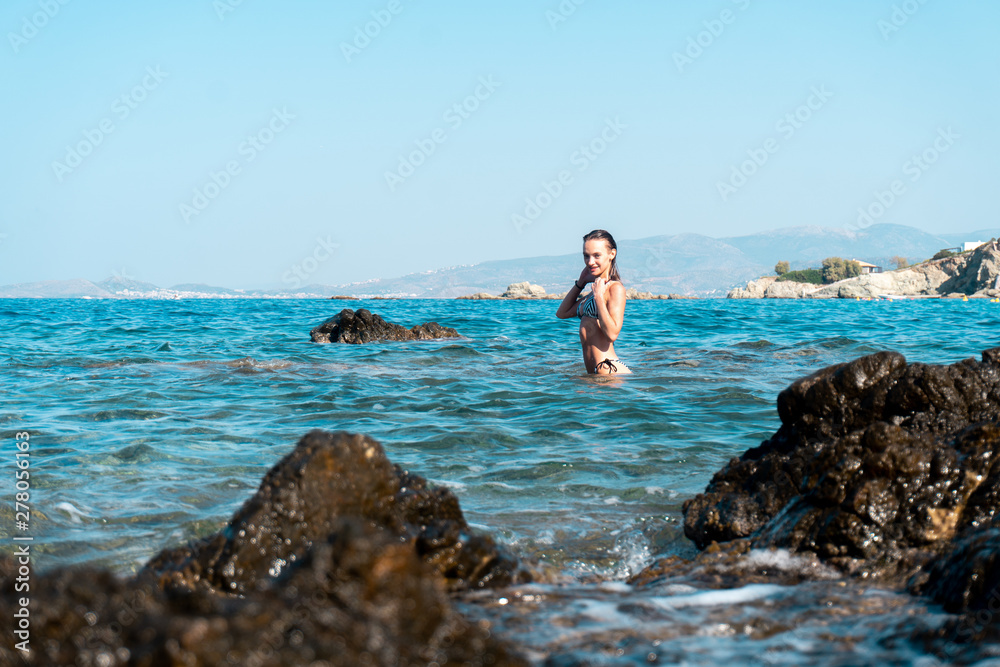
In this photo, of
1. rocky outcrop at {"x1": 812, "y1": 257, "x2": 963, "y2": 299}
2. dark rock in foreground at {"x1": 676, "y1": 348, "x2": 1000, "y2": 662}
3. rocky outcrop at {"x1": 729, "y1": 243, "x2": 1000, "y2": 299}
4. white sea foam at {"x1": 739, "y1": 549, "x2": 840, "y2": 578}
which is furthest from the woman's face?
rocky outcrop at {"x1": 812, "y1": 257, "x2": 963, "y2": 299}

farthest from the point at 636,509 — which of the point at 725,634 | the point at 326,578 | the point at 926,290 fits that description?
the point at 926,290

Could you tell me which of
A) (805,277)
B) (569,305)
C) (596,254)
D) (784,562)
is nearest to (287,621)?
(784,562)

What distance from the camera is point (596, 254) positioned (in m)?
8.52

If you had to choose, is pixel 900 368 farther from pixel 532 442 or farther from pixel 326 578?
pixel 326 578

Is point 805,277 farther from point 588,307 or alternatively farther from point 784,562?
point 784,562

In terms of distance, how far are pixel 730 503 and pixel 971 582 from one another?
1.39 meters

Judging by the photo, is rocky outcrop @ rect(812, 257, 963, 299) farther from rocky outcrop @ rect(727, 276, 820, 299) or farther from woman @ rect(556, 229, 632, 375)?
woman @ rect(556, 229, 632, 375)

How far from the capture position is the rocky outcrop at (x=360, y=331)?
15.5 metres

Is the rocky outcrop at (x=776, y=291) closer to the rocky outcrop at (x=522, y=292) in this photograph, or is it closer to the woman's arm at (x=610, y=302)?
the rocky outcrop at (x=522, y=292)

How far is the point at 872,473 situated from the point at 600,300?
5856mm

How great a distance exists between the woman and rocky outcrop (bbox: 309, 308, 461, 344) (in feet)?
23.2

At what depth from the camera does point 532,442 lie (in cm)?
595

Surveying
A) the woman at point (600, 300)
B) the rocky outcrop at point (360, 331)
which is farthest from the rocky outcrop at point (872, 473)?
the rocky outcrop at point (360, 331)

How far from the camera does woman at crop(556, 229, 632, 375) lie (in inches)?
337
